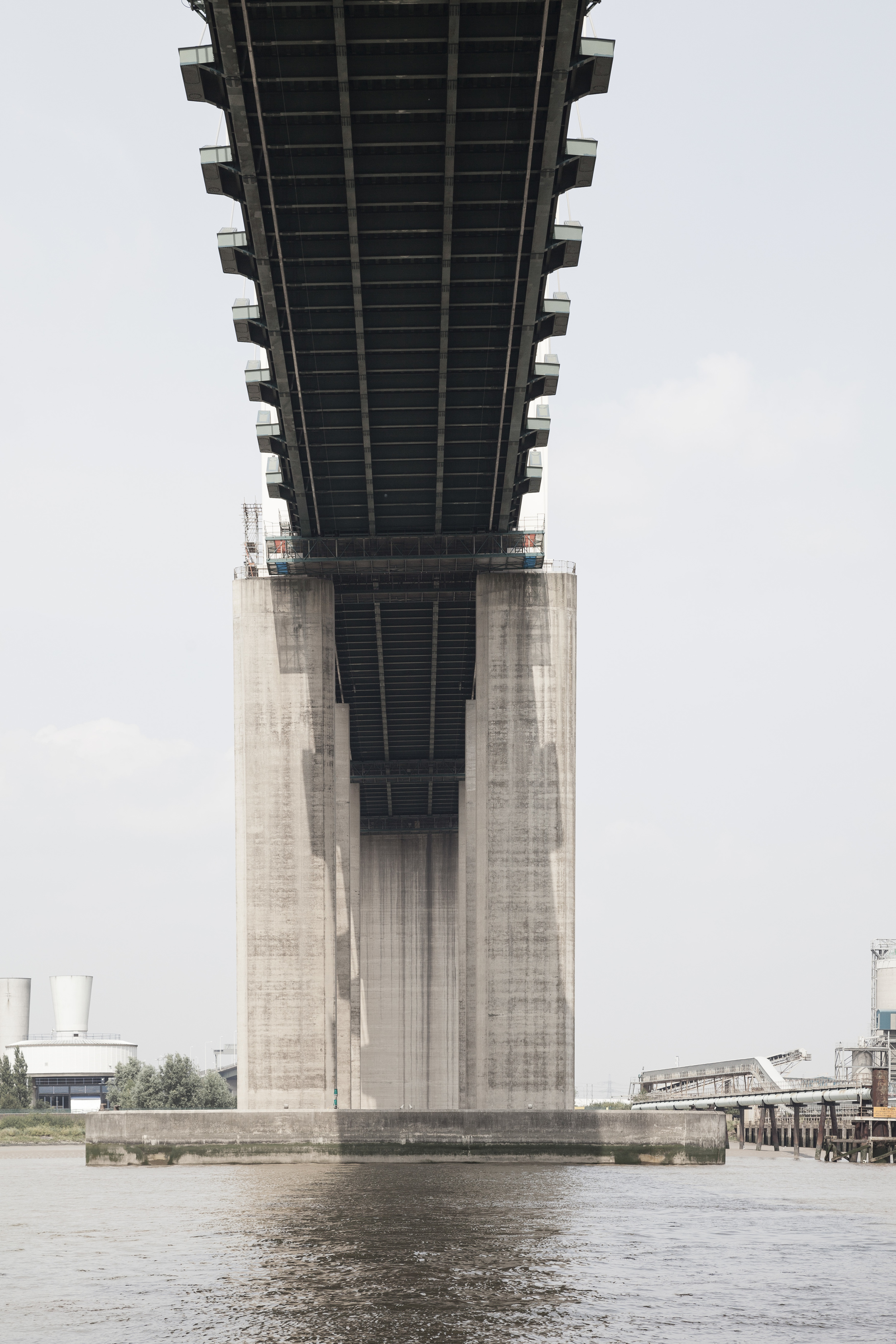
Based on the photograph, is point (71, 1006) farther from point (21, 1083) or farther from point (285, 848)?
point (285, 848)

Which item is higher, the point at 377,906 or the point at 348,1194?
the point at 377,906

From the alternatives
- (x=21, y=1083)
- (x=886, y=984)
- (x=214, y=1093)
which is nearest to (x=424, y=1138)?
(x=886, y=984)

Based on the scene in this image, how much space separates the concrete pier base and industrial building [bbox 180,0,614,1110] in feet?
11.5

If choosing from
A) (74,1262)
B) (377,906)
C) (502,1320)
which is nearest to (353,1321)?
(502,1320)

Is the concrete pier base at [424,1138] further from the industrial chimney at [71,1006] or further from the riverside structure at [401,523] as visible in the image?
the industrial chimney at [71,1006]

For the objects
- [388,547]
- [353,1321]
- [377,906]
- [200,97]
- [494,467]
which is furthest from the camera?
[377,906]

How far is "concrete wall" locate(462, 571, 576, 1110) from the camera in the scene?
54000mm

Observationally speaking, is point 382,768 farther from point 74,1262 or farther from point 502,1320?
point 502,1320

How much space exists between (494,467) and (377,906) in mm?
50374

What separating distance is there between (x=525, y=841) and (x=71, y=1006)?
115m

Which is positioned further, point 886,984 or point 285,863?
point 886,984

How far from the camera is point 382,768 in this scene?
89000 millimetres

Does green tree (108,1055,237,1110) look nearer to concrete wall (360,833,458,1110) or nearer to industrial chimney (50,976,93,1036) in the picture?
concrete wall (360,833,458,1110)

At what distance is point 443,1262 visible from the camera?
22781 millimetres
